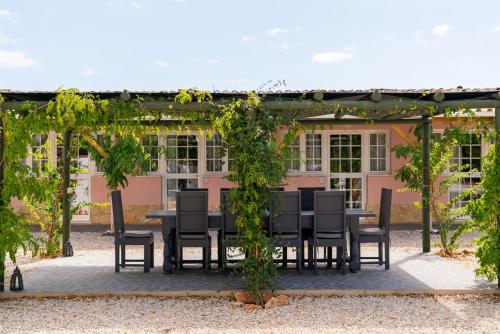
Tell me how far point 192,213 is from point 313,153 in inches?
289

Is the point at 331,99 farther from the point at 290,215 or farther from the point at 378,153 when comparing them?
the point at 378,153

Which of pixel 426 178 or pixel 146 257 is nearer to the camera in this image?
pixel 146 257

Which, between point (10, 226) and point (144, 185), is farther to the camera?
point (144, 185)

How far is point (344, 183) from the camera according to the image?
1352 cm

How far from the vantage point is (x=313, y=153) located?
13.5 metres

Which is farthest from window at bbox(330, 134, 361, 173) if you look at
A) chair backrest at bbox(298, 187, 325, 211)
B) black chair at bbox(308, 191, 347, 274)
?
black chair at bbox(308, 191, 347, 274)

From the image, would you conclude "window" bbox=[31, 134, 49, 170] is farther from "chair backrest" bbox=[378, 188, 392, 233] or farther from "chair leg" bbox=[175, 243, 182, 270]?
"chair backrest" bbox=[378, 188, 392, 233]

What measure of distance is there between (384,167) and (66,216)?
758cm

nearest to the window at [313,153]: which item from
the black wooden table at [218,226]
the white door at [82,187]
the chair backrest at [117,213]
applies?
the white door at [82,187]

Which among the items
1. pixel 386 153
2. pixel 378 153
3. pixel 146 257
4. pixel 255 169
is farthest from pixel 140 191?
pixel 255 169

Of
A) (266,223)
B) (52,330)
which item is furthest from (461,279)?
(52,330)

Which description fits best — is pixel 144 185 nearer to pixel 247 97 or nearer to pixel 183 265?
pixel 183 265

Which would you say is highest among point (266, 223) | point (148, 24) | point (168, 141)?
point (148, 24)

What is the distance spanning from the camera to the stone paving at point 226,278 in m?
6.24
